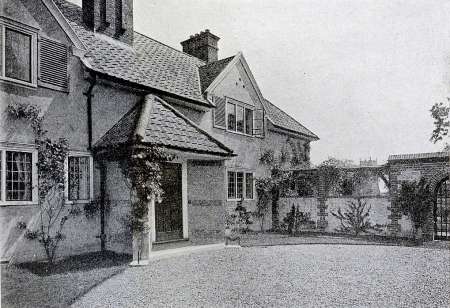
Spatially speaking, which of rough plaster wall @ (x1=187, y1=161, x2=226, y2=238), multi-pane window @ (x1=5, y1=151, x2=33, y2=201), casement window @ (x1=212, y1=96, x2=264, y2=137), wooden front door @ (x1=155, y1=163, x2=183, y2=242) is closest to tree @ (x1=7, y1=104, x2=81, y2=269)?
multi-pane window @ (x1=5, y1=151, x2=33, y2=201)

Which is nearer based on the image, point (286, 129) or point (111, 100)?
point (111, 100)

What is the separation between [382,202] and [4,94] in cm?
1550

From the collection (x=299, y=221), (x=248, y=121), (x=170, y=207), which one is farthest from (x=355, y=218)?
(x=170, y=207)

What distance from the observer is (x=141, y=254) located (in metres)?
9.90

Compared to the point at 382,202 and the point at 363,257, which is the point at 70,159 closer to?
the point at 363,257

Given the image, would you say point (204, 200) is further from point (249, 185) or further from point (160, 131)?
point (249, 185)

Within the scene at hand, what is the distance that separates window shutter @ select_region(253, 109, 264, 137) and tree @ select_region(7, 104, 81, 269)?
1194 cm

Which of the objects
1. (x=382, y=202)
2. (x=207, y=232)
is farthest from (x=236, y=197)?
(x=382, y=202)

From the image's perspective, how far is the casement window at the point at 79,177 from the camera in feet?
36.2

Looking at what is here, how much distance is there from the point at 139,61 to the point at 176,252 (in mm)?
8162

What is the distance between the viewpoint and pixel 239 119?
19.6 m

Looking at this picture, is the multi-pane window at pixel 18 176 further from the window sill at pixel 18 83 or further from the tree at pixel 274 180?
the tree at pixel 274 180

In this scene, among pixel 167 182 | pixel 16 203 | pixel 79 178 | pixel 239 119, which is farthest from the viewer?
pixel 239 119

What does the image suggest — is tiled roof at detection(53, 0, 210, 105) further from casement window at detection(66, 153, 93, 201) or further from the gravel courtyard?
the gravel courtyard
